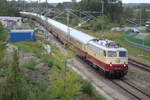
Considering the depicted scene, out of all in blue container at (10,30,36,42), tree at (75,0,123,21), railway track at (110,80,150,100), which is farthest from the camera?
tree at (75,0,123,21)

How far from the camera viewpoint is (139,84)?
24375 mm

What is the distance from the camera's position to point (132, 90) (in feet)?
73.5

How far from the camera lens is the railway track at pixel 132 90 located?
20.5m

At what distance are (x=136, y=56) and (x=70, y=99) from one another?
27400 millimetres

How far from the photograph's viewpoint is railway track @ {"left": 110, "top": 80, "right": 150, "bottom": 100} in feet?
67.3

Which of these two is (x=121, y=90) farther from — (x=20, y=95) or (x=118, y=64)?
(x=20, y=95)

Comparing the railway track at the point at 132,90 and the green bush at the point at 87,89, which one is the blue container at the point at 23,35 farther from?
the green bush at the point at 87,89

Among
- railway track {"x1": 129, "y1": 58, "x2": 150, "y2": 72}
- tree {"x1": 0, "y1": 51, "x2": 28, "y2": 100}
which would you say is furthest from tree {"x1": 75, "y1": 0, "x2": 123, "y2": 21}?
tree {"x1": 0, "y1": 51, "x2": 28, "y2": 100}

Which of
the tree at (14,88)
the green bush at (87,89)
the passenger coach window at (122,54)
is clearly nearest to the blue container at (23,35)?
the passenger coach window at (122,54)

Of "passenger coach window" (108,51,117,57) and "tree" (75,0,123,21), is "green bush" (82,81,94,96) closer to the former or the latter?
"passenger coach window" (108,51,117,57)

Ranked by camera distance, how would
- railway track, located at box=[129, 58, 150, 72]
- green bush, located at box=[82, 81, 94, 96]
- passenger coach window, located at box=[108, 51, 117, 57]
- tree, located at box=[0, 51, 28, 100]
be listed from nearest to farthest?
tree, located at box=[0, 51, 28, 100] → green bush, located at box=[82, 81, 94, 96] → passenger coach window, located at box=[108, 51, 117, 57] → railway track, located at box=[129, 58, 150, 72]

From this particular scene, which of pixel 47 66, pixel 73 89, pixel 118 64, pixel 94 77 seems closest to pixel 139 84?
pixel 118 64

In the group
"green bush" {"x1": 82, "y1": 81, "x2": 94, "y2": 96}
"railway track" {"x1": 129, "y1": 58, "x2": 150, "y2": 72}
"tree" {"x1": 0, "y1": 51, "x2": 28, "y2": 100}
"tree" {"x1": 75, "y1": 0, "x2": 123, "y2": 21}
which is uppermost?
"tree" {"x1": 75, "y1": 0, "x2": 123, "y2": 21}

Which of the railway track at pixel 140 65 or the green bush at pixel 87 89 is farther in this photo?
the railway track at pixel 140 65
